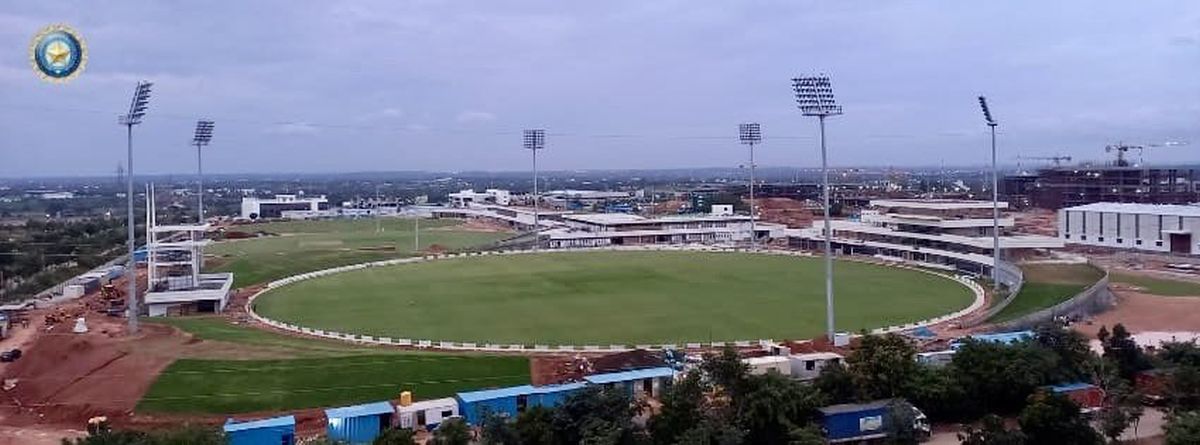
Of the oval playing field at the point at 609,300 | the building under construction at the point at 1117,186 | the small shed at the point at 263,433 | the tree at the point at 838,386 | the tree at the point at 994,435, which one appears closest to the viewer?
the tree at the point at 994,435

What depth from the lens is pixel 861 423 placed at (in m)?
16.9

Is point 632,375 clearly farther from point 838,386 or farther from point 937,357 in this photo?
point 937,357

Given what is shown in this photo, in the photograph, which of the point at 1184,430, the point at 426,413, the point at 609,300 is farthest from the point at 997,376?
the point at 609,300

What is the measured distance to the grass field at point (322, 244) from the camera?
46291mm

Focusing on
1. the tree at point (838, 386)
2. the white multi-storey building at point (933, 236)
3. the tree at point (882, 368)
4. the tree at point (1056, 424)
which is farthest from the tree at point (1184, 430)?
the white multi-storey building at point (933, 236)

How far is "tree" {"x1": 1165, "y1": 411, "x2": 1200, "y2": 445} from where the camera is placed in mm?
13861

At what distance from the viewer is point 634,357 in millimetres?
22016

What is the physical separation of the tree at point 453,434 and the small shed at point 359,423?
2713 millimetres

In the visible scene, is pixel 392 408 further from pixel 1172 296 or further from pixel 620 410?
pixel 1172 296

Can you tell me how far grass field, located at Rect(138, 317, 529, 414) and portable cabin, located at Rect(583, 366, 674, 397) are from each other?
232 cm

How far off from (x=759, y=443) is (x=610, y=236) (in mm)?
42050

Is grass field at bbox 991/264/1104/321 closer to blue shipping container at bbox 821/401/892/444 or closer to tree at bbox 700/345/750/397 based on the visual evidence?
blue shipping container at bbox 821/401/892/444

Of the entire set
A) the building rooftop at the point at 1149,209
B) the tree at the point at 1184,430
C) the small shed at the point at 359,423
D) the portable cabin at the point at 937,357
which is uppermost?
the building rooftop at the point at 1149,209

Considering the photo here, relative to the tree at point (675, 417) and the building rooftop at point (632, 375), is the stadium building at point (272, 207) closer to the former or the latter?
the building rooftop at point (632, 375)
